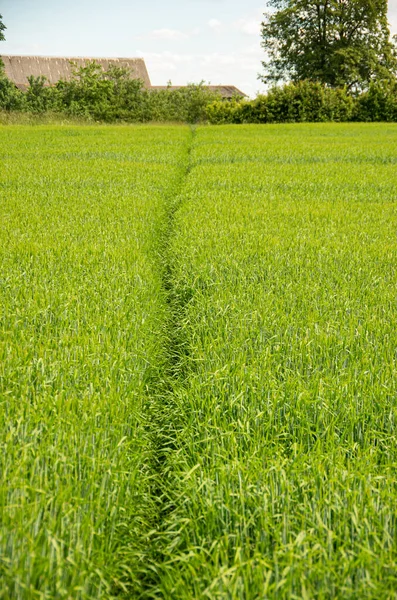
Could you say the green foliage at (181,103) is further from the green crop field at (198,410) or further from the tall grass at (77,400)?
the green crop field at (198,410)

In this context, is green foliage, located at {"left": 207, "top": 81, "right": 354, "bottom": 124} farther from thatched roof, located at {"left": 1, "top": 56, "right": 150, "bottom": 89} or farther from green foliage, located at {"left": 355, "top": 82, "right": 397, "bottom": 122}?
thatched roof, located at {"left": 1, "top": 56, "right": 150, "bottom": 89}

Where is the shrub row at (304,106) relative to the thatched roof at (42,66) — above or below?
below

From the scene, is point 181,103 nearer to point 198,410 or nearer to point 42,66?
point 42,66

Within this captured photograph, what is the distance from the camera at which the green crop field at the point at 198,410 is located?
1.92 m

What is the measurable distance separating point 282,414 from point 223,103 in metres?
32.4

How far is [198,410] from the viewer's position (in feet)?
9.68

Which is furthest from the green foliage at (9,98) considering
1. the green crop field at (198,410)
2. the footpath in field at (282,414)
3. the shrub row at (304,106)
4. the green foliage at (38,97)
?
the footpath in field at (282,414)

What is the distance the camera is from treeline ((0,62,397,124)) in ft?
108

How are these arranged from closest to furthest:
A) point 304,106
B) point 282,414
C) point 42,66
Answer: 1. point 282,414
2. point 304,106
3. point 42,66

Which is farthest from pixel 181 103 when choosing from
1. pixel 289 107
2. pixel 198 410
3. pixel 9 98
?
pixel 198 410

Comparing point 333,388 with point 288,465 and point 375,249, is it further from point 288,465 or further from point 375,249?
point 375,249

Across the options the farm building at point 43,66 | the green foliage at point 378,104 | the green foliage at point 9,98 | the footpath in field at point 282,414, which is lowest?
the footpath in field at point 282,414

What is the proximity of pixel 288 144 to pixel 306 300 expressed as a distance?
14077 millimetres

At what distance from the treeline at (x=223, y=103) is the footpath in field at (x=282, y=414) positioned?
27.8 m
